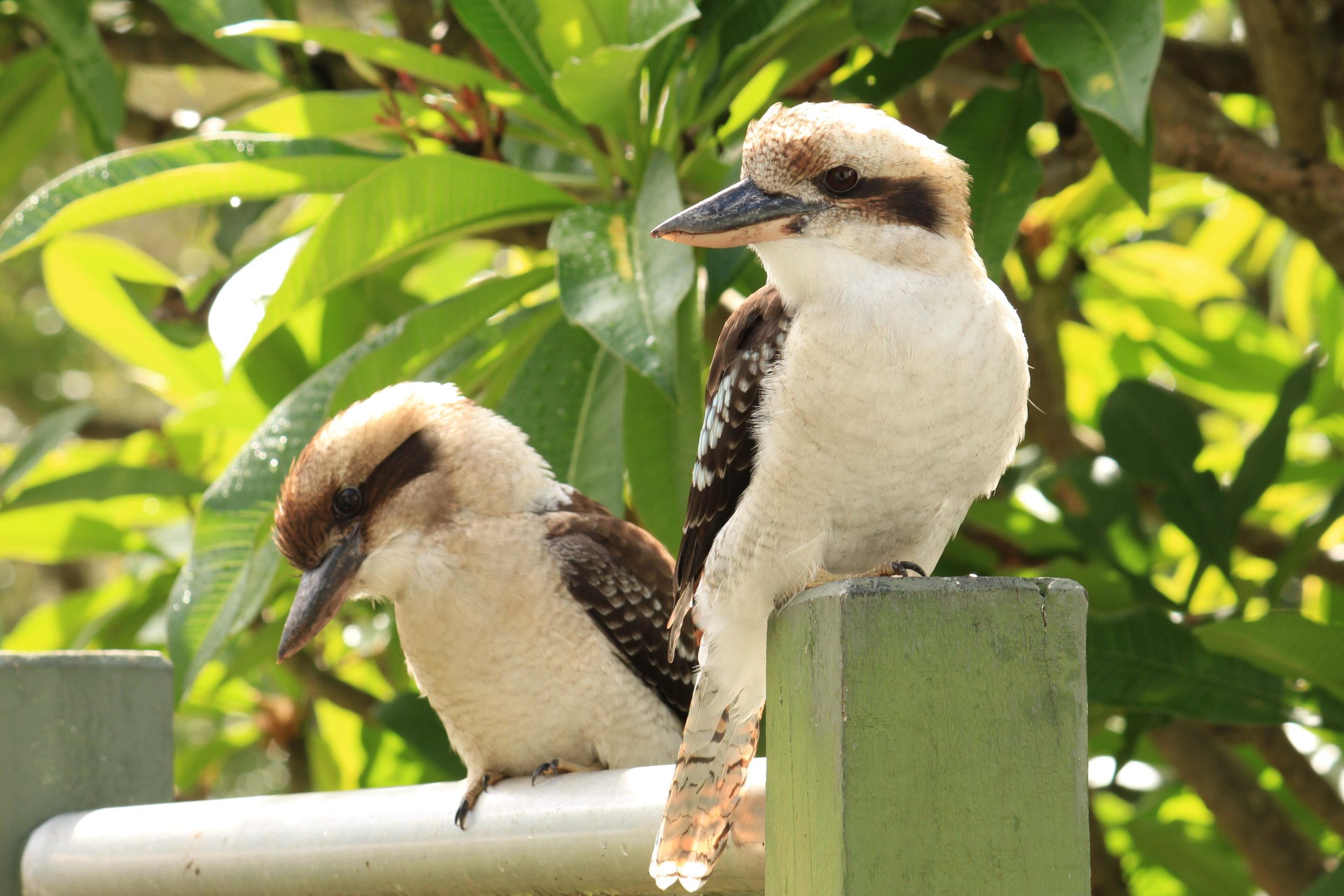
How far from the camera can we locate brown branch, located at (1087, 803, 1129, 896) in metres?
3.00

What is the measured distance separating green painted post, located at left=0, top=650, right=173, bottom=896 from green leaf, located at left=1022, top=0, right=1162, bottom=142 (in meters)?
1.48

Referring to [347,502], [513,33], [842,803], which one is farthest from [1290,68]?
[842,803]

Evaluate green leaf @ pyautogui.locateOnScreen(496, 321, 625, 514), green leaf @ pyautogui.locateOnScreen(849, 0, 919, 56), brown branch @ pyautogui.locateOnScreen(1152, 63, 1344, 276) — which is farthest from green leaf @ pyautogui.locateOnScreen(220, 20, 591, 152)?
brown branch @ pyautogui.locateOnScreen(1152, 63, 1344, 276)

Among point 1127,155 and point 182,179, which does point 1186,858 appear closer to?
point 1127,155

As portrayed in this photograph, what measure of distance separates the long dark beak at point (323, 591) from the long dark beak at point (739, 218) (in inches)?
30.8

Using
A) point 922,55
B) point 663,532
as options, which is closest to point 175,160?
point 663,532

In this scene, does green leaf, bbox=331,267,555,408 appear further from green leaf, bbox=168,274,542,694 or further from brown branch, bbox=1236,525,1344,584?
brown branch, bbox=1236,525,1344,584

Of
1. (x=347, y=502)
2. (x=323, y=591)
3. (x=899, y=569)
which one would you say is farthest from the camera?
(x=347, y=502)

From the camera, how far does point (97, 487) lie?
310 centimetres

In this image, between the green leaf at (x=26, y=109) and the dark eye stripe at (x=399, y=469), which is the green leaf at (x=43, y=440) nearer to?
the green leaf at (x=26, y=109)

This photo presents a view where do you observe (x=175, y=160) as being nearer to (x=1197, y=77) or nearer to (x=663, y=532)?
(x=663, y=532)

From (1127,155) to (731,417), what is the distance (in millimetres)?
993

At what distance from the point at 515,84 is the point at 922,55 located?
74cm

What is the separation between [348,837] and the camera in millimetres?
1378
